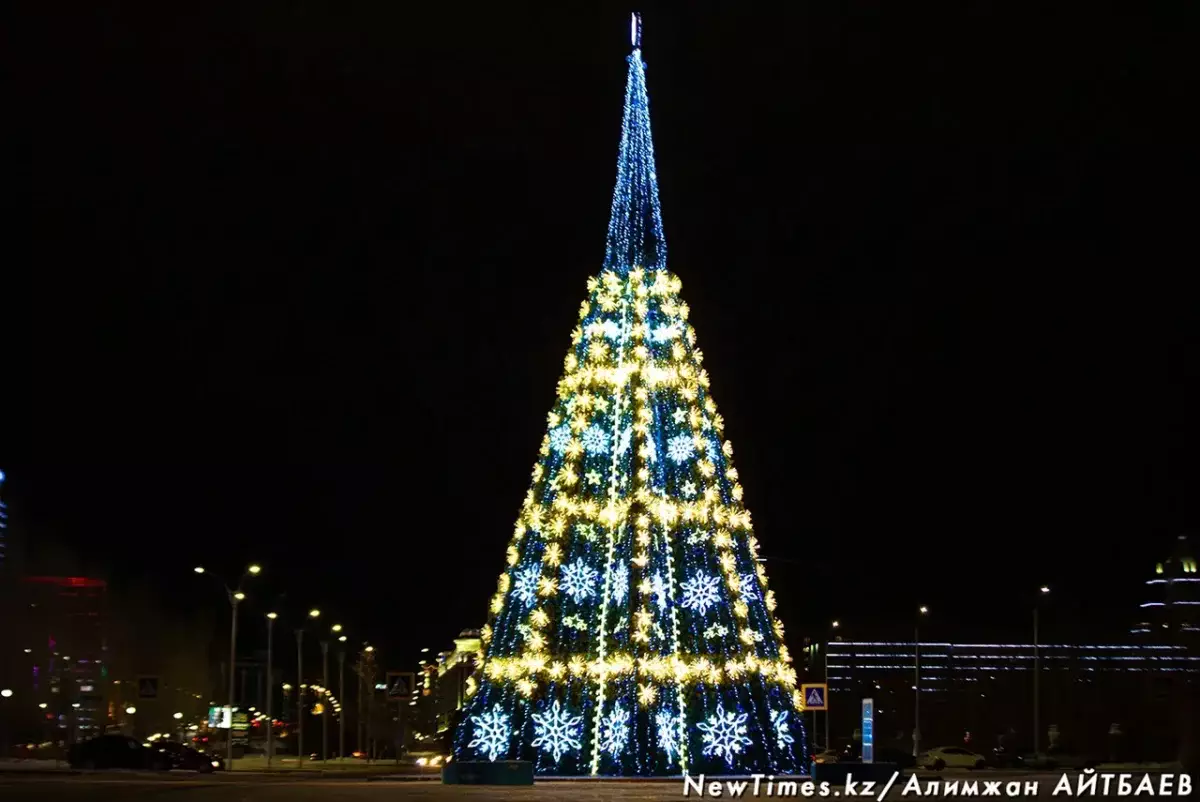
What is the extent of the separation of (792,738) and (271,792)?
13.3m

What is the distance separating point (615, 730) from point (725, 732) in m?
2.56

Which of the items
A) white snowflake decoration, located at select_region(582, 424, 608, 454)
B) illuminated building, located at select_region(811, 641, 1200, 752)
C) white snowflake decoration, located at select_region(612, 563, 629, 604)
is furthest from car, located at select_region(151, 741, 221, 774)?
illuminated building, located at select_region(811, 641, 1200, 752)

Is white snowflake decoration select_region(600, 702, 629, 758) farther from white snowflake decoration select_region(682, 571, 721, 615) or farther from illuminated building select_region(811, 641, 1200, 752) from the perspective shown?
illuminated building select_region(811, 641, 1200, 752)

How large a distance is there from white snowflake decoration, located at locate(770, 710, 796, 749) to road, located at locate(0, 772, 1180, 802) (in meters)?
3.03

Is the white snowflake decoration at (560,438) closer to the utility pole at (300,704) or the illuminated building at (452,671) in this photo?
the utility pole at (300,704)

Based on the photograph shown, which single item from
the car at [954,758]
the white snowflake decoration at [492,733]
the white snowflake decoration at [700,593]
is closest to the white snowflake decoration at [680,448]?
the white snowflake decoration at [700,593]

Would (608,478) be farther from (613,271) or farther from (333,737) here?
(333,737)

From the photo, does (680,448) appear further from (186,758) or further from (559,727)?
(186,758)

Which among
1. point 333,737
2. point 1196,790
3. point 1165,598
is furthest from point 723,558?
point 1165,598

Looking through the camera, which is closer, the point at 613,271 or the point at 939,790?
the point at 939,790

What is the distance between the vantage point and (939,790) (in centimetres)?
3559

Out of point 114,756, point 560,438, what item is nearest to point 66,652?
point 114,756

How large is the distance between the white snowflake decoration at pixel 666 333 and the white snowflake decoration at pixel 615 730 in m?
8.75

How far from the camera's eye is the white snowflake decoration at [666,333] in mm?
42531
